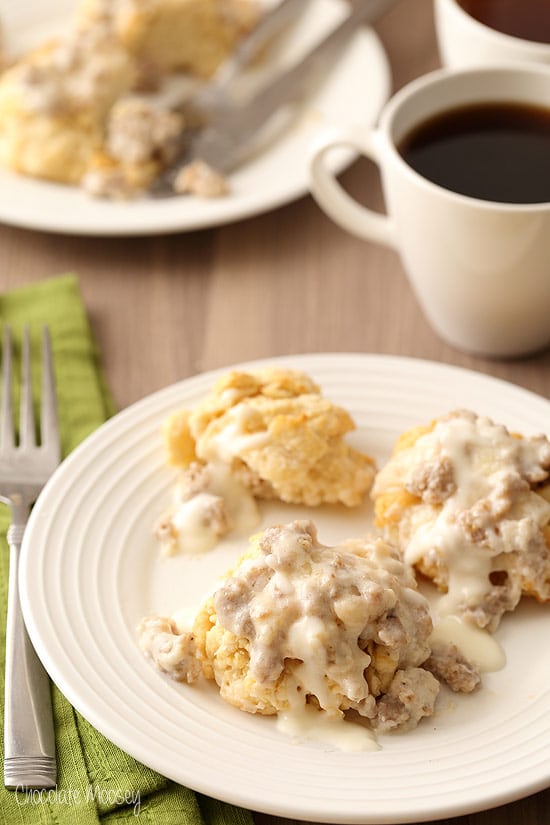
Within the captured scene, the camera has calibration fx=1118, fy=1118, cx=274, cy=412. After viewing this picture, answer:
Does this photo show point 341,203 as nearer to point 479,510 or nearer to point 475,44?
point 475,44

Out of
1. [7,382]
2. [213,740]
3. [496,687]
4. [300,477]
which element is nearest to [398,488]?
[300,477]

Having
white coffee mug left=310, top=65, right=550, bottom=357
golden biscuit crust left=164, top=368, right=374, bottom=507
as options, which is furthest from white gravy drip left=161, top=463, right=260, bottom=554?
white coffee mug left=310, top=65, right=550, bottom=357

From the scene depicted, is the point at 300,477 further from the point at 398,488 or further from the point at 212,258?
the point at 212,258

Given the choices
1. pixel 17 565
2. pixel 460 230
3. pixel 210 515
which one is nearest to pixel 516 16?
pixel 460 230

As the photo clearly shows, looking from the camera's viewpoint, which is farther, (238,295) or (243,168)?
(243,168)

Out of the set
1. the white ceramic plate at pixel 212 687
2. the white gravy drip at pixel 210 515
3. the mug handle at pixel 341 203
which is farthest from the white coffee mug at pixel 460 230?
the white gravy drip at pixel 210 515

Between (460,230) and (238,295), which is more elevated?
(460,230)
